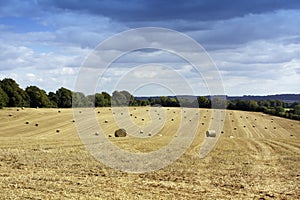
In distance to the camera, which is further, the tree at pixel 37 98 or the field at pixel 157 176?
the tree at pixel 37 98

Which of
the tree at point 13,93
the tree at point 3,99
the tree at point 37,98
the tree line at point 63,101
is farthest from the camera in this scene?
the tree at point 37,98

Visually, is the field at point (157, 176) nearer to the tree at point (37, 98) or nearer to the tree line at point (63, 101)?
the tree line at point (63, 101)

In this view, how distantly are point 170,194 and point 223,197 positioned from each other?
1901mm

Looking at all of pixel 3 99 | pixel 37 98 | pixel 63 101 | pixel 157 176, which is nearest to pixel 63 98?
pixel 63 101

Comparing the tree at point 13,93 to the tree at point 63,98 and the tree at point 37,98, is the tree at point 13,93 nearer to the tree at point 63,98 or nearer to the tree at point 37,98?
the tree at point 37,98

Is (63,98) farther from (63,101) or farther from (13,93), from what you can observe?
(13,93)

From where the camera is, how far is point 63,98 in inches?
4109

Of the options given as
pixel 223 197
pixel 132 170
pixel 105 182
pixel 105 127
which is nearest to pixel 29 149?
pixel 132 170

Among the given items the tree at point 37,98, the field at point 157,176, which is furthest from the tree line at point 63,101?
the field at point 157,176

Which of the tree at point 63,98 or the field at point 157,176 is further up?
the tree at point 63,98

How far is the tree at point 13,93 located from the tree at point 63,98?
1365 cm

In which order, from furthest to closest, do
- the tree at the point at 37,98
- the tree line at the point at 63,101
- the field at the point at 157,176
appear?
the tree at the point at 37,98
the tree line at the point at 63,101
the field at the point at 157,176

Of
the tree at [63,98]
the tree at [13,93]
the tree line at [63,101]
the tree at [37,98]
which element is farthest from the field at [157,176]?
the tree at [63,98]

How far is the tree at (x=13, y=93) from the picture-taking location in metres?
85.6
